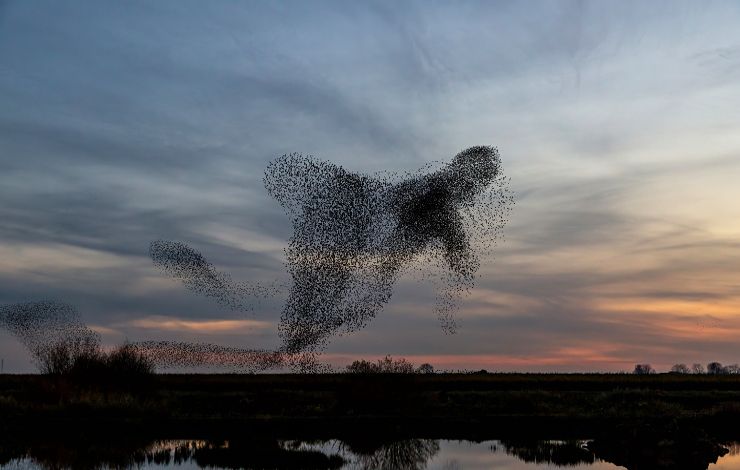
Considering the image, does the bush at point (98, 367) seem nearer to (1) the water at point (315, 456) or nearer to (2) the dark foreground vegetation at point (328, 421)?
(2) the dark foreground vegetation at point (328, 421)

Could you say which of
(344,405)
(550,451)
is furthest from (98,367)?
(550,451)

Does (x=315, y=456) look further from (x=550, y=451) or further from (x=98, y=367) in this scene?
(x=98, y=367)

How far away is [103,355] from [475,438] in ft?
76.6

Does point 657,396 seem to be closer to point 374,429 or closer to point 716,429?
point 716,429

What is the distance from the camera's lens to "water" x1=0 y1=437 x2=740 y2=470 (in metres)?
21.7

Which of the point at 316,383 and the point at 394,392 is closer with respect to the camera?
the point at 394,392

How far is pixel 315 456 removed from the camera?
23.4 m

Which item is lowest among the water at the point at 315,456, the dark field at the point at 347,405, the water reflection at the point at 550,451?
the water at the point at 315,456

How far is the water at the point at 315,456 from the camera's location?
21734mm

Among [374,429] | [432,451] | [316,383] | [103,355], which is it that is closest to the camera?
[432,451]

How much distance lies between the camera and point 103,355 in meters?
39.9

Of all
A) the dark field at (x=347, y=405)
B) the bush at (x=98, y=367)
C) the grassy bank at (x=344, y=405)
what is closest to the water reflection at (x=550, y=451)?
the dark field at (x=347, y=405)

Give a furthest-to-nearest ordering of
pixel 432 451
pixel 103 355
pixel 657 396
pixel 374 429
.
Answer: pixel 657 396
pixel 103 355
pixel 374 429
pixel 432 451

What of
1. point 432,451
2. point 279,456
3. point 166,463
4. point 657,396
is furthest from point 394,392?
point 657,396
